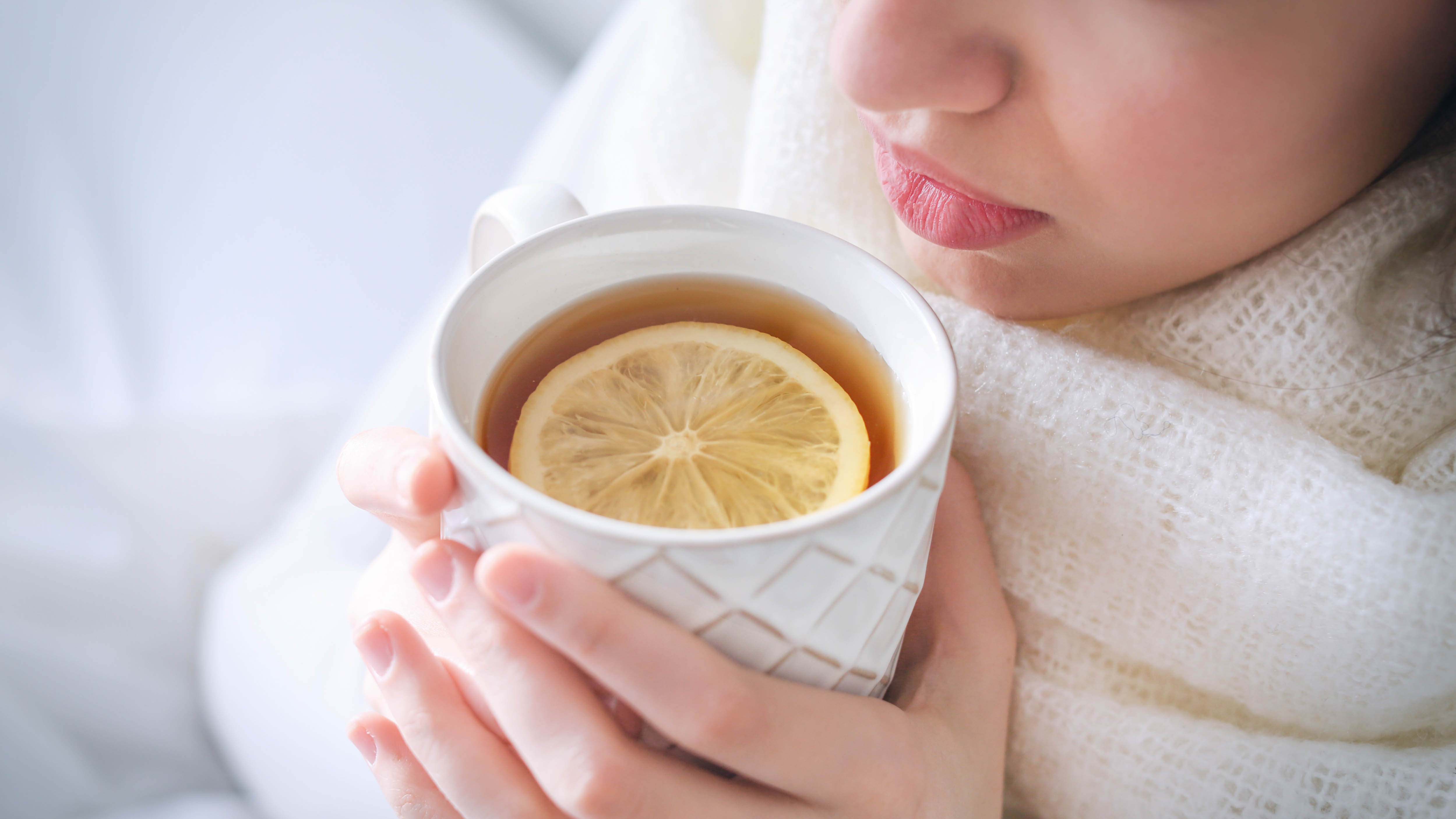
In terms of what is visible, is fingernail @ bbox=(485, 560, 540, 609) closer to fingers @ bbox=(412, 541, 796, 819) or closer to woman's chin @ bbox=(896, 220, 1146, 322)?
fingers @ bbox=(412, 541, 796, 819)

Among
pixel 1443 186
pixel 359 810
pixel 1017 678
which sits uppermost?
pixel 1443 186

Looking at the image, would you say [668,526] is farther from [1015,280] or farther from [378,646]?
[1015,280]

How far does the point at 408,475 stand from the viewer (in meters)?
0.42

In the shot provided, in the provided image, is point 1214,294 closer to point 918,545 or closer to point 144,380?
point 918,545

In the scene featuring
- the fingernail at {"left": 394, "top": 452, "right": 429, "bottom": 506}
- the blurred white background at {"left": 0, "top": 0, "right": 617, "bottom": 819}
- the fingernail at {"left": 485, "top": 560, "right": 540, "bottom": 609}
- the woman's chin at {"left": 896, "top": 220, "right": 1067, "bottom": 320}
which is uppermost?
the fingernail at {"left": 394, "top": 452, "right": 429, "bottom": 506}

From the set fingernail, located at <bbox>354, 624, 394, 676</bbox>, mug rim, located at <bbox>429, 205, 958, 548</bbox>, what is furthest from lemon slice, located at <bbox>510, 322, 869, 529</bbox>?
fingernail, located at <bbox>354, 624, 394, 676</bbox>

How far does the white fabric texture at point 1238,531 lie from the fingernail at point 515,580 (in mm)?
389

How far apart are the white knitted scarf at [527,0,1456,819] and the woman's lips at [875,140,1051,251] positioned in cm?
9

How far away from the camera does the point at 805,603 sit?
15.4 inches

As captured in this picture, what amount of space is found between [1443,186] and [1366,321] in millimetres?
96

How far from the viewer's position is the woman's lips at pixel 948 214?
572mm

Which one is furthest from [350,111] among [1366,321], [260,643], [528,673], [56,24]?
[1366,321]

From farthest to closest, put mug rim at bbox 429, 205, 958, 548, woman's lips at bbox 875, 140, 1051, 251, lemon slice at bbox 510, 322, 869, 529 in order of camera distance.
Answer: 1. woman's lips at bbox 875, 140, 1051, 251
2. lemon slice at bbox 510, 322, 869, 529
3. mug rim at bbox 429, 205, 958, 548

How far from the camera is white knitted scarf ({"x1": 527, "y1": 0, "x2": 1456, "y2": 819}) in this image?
55 centimetres
